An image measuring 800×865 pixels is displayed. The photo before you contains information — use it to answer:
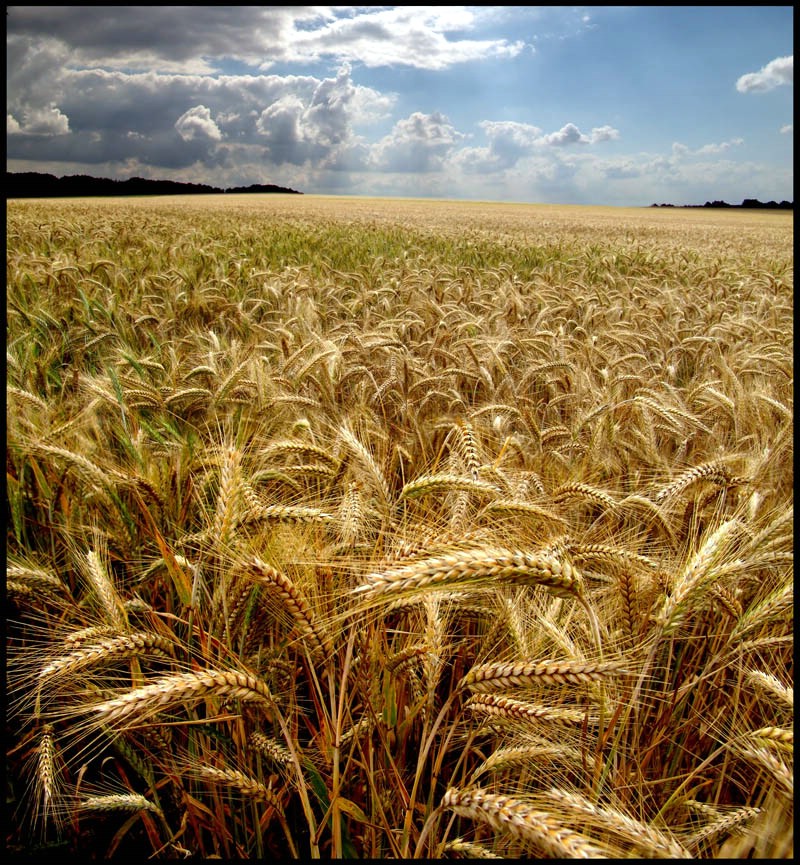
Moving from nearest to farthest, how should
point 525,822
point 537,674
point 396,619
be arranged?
point 525,822 → point 537,674 → point 396,619

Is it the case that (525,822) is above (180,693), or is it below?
below

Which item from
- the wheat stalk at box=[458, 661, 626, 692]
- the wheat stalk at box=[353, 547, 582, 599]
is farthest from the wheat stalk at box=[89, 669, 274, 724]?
the wheat stalk at box=[458, 661, 626, 692]

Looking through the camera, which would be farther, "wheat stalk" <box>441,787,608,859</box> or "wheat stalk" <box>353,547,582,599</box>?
"wheat stalk" <box>353,547,582,599</box>

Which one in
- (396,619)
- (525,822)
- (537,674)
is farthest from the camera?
(396,619)

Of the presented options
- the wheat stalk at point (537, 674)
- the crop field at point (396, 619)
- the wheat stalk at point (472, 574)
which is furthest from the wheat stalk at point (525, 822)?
the wheat stalk at point (472, 574)

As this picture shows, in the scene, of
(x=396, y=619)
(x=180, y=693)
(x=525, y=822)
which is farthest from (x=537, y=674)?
(x=396, y=619)

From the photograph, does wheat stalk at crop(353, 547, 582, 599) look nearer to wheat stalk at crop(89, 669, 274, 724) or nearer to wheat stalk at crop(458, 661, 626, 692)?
wheat stalk at crop(458, 661, 626, 692)

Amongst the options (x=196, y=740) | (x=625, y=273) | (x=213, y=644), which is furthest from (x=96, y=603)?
(x=625, y=273)

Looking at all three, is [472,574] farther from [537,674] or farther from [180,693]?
[180,693]

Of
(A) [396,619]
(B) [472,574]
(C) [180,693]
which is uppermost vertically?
(B) [472,574]

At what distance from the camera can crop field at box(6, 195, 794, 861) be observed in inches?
43.8

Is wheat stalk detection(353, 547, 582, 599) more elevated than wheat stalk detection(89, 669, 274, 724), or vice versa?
wheat stalk detection(353, 547, 582, 599)

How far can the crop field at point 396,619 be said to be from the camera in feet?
3.65

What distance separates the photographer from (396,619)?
170cm
